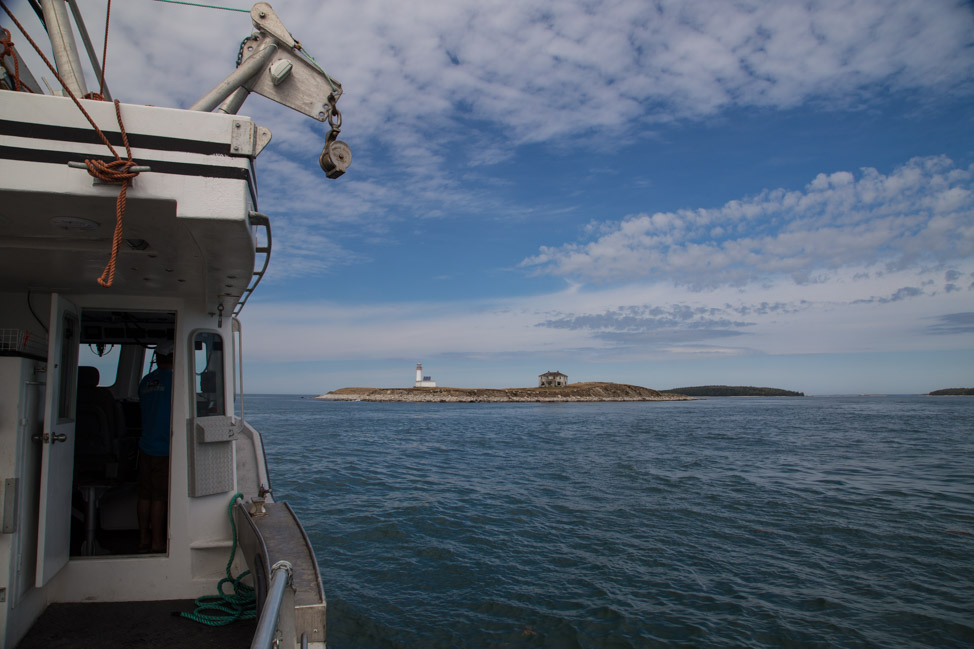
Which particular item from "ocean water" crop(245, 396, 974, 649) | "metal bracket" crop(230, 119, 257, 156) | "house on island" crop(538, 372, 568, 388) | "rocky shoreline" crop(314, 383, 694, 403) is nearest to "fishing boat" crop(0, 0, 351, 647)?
"metal bracket" crop(230, 119, 257, 156)

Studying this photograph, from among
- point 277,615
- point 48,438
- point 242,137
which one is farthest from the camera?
point 48,438

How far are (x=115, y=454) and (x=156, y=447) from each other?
147 cm

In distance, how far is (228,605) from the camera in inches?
188

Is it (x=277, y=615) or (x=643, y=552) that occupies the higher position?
(x=277, y=615)

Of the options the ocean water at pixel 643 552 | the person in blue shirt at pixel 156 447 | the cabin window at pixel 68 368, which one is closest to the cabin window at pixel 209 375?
the person in blue shirt at pixel 156 447

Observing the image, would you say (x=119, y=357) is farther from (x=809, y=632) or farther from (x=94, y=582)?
(x=809, y=632)

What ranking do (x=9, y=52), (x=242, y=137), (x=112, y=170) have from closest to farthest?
(x=112, y=170) → (x=242, y=137) → (x=9, y=52)

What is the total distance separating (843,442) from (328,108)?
31.3 m

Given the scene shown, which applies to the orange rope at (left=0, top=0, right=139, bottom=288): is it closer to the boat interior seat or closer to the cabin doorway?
the cabin doorway

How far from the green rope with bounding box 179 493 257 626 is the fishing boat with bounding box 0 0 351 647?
0.02m

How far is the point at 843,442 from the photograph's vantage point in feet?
91.4

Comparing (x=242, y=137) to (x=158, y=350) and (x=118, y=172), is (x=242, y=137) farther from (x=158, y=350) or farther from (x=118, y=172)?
(x=158, y=350)

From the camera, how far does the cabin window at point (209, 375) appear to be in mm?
5332

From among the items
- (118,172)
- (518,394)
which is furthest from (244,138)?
(518,394)
